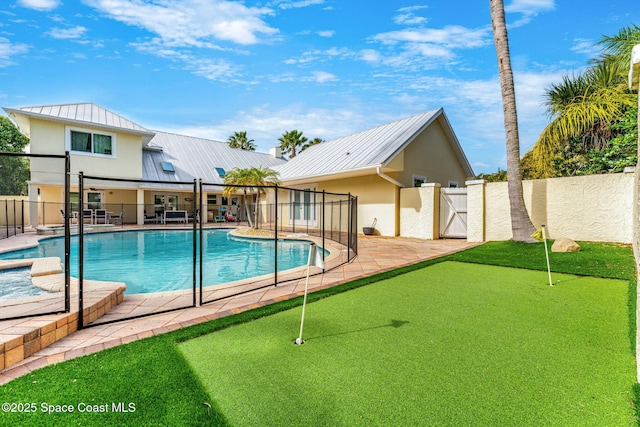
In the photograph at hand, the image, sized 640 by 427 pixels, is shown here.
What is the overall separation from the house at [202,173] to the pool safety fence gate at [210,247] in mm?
216

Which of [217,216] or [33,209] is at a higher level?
[33,209]

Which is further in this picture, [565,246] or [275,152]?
[275,152]

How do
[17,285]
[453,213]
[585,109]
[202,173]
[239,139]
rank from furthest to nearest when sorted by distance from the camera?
[239,139] → [202,173] → [453,213] → [585,109] → [17,285]

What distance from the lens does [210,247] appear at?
40.6ft

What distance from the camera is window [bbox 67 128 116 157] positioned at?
16353mm

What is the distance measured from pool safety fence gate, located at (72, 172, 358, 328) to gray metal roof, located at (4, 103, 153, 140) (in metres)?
3.40

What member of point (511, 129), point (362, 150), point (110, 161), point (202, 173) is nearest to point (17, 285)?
point (511, 129)

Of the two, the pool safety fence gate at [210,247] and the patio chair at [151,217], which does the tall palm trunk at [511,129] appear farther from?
the patio chair at [151,217]

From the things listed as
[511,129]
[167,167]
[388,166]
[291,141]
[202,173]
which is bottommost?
[388,166]

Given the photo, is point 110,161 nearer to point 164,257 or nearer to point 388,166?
point 164,257

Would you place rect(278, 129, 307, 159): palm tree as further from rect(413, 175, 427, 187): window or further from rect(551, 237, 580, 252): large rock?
rect(551, 237, 580, 252): large rock

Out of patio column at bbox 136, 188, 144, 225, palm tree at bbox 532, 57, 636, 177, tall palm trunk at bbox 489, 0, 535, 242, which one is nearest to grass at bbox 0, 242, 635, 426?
tall palm trunk at bbox 489, 0, 535, 242

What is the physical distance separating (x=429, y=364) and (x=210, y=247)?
11.1 m

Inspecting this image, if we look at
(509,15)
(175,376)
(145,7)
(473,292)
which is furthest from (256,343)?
(509,15)
